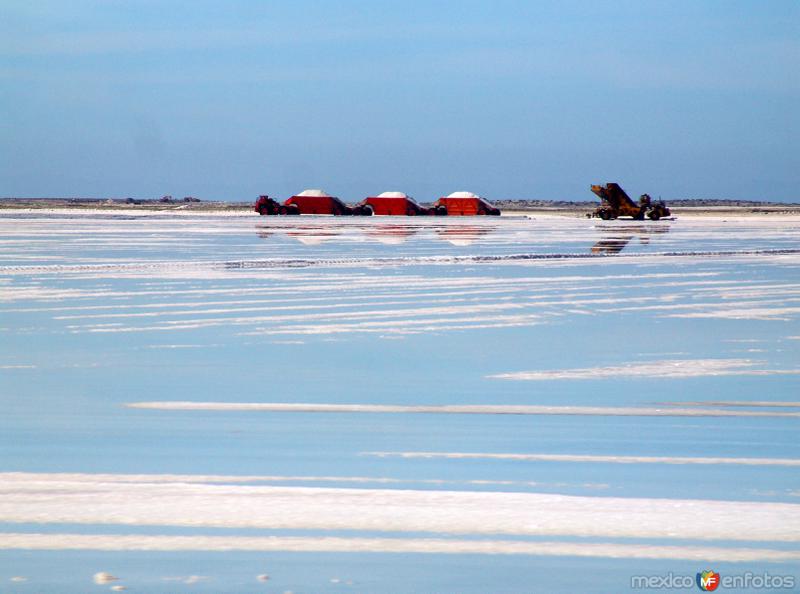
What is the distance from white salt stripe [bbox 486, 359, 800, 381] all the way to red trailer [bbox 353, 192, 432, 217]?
93857 millimetres

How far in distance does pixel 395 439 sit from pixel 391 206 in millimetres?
99130

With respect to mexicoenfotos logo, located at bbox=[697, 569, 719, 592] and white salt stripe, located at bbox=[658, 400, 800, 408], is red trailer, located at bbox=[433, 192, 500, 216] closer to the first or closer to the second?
white salt stripe, located at bbox=[658, 400, 800, 408]

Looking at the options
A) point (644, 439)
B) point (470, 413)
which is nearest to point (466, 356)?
point (470, 413)

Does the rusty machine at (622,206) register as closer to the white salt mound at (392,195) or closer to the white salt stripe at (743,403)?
the white salt mound at (392,195)

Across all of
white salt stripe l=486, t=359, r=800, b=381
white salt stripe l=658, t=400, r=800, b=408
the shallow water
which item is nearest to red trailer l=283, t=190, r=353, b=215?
the shallow water

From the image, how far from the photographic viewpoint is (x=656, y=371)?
450 inches

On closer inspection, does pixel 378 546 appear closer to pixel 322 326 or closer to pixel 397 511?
pixel 397 511

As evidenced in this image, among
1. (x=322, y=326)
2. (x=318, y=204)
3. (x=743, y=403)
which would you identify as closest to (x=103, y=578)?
(x=743, y=403)

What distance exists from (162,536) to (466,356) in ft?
22.9

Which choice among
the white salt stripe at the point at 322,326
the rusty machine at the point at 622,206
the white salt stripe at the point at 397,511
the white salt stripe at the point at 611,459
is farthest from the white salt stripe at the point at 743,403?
the rusty machine at the point at 622,206

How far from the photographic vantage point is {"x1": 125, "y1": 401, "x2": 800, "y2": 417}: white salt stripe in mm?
9133

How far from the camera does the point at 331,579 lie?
16.9ft

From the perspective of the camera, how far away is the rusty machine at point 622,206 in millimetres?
81500

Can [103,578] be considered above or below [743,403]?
below
